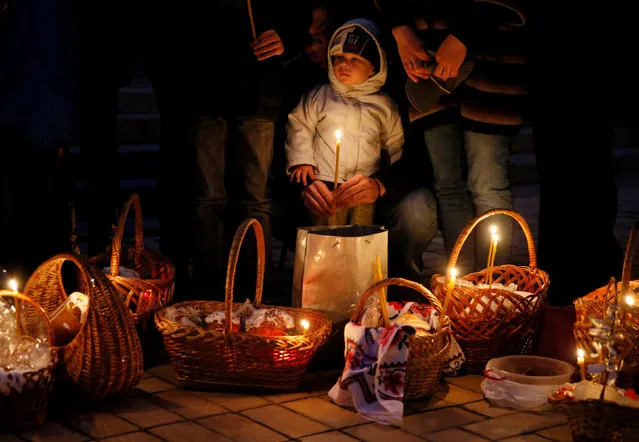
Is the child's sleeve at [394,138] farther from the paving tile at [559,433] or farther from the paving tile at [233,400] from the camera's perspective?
the paving tile at [559,433]

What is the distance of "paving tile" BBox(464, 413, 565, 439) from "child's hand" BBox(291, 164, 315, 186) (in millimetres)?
1835

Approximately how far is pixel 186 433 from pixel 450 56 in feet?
7.18

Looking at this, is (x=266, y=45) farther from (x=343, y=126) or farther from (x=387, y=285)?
(x=387, y=285)

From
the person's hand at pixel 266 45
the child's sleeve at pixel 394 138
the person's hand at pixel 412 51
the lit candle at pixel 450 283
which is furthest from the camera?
the child's sleeve at pixel 394 138

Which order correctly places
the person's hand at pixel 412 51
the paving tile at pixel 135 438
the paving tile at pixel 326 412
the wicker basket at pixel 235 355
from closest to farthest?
the paving tile at pixel 135 438 < the paving tile at pixel 326 412 < the wicker basket at pixel 235 355 < the person's hand at pixel 412 51

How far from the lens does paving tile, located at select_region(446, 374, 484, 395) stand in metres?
4.67

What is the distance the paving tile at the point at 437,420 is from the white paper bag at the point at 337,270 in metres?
0.76

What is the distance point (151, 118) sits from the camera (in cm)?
877

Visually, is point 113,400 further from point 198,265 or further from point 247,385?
point 198,265

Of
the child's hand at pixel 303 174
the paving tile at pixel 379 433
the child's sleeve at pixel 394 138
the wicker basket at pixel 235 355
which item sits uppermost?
the child's sleeve at pixel 394 138

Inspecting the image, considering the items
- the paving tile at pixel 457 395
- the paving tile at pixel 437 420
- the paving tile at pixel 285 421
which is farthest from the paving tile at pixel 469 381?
the paving tile at pixel 285 421

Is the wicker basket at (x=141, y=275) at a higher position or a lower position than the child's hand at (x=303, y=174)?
lower

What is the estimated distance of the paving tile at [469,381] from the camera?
467cm

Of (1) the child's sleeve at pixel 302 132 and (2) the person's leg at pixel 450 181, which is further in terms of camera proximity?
(1) the child's sleeve at pixel 302 132
